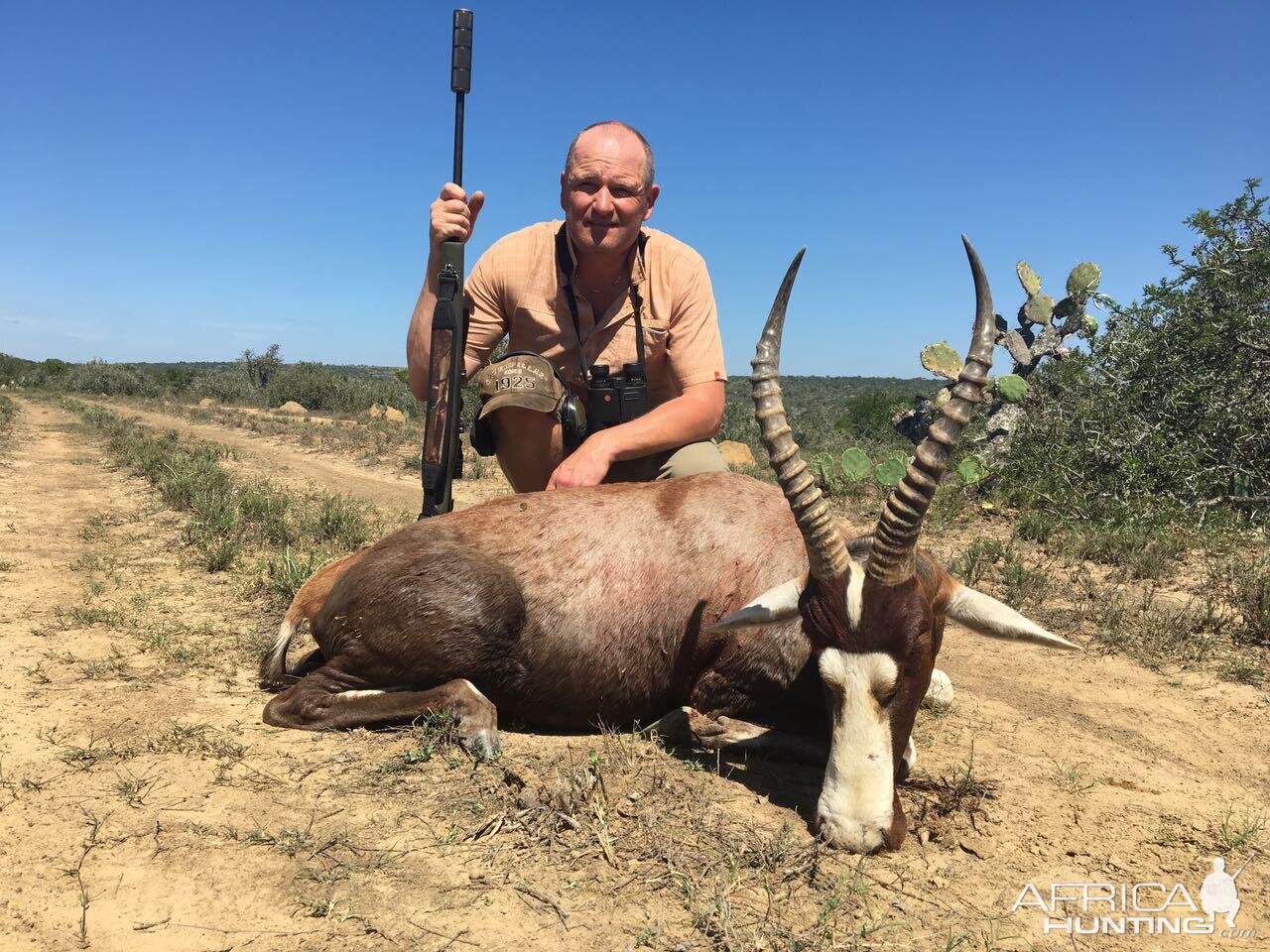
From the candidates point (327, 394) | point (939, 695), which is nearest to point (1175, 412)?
point (939, 695)

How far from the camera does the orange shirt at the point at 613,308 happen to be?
5375 millimetres

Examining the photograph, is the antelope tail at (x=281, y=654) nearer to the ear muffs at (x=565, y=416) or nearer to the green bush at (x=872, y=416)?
the ear muffs at (x=565, y=416)

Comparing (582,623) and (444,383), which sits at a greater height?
(444,383)

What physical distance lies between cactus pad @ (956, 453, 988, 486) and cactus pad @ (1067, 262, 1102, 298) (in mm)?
10528

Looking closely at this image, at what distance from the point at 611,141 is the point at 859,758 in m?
3.81

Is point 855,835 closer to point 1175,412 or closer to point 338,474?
point 1175,412

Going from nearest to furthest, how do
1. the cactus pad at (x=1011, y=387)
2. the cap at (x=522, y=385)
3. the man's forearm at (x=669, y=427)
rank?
the man's forearm at (x=669, y=427), the cap at (x=522, y=385), the cactus pad at (x=1011, y=387)

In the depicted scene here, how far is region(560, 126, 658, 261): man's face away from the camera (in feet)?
16.6

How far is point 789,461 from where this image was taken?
10.4 feet

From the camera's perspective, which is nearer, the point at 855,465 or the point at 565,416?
the point at 565,416

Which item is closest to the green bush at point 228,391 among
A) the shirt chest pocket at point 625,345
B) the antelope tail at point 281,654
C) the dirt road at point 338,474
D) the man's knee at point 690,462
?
the dirt road at point 338,474

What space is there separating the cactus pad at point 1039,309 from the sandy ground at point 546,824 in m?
17.1

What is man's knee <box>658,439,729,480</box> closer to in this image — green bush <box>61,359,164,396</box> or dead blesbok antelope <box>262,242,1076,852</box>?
dead blesbok antelope <box>262,242,1076,852</box>

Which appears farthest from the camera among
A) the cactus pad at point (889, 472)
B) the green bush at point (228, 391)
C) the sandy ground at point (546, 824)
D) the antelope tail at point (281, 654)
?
the green bush at point (228, 391)
